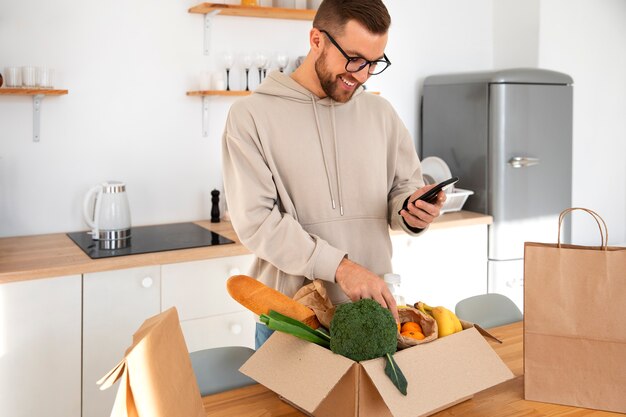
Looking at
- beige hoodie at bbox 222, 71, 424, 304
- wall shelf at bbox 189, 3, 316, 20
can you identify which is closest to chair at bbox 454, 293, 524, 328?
beige hoodie at bbox 222, 71, 424, 304

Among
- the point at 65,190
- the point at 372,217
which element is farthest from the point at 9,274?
the point at 372,217

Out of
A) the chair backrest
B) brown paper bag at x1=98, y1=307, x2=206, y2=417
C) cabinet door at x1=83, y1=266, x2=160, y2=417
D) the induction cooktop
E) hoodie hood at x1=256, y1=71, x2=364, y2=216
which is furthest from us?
the induction cooktop

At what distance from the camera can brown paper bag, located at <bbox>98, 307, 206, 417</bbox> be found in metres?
Answer: 0.95

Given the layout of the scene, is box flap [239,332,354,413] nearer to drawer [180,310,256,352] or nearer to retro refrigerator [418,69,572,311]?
drawer [180,310,256,352]

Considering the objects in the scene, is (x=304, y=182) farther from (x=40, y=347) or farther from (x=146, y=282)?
(x=40, y=347)

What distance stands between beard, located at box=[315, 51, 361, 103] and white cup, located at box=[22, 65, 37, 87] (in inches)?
55.4

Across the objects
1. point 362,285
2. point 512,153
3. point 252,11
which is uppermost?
point 252,11

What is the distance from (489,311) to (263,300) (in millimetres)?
989

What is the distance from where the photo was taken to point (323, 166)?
1.79 metres

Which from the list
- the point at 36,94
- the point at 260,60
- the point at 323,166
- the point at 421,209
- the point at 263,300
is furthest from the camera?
the point at 260,60

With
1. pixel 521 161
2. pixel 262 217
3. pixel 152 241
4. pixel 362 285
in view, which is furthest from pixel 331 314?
pixel 521 161

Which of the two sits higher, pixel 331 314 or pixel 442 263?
pixel 331 314

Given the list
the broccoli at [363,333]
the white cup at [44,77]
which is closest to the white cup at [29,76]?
the white cup at [44,77]

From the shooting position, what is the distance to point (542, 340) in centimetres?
132
